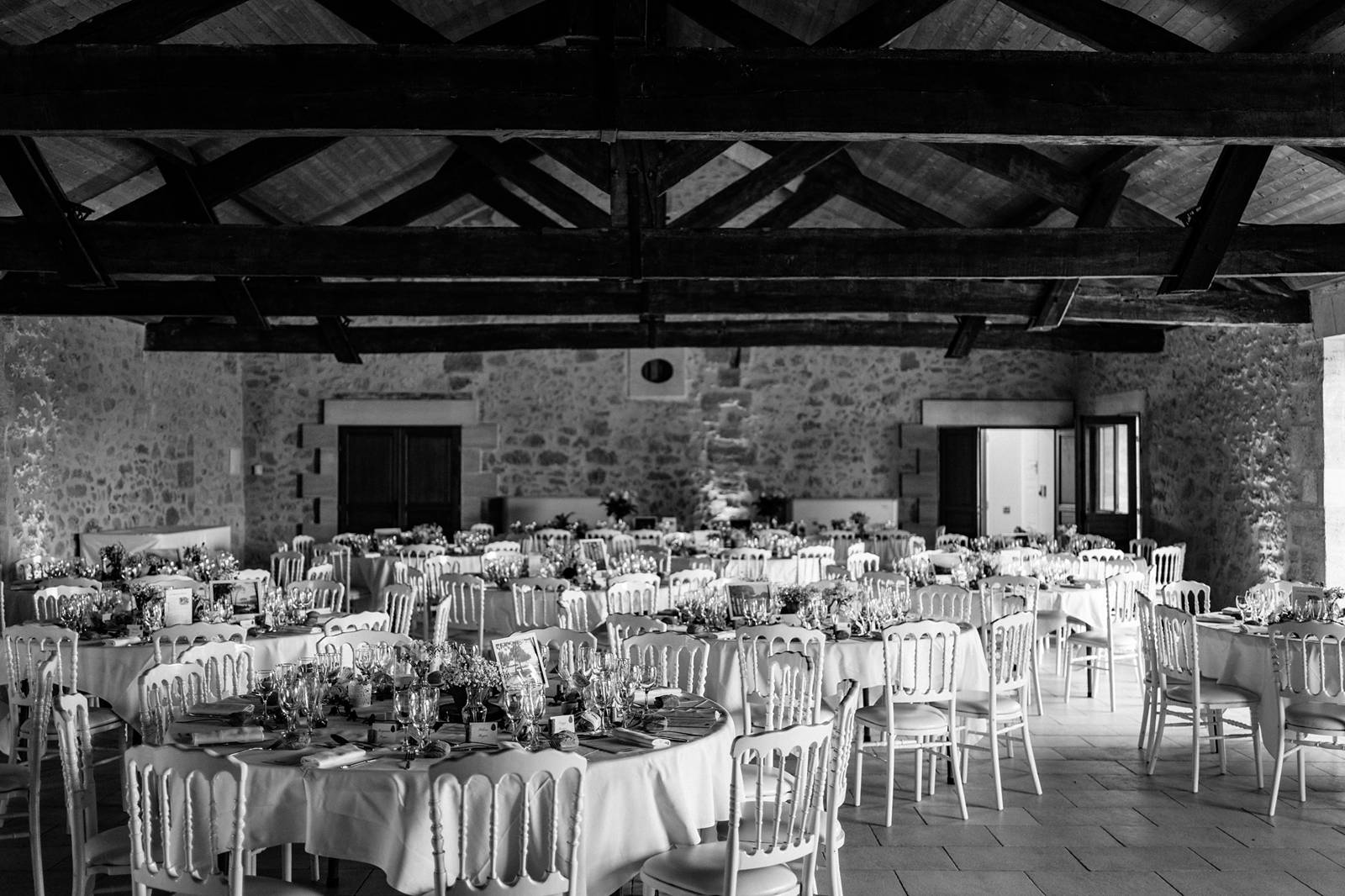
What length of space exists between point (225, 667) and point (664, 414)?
10390 millimetres

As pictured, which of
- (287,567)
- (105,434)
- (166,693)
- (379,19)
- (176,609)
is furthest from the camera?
(105,434)

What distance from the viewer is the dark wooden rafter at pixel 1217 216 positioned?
657 cm

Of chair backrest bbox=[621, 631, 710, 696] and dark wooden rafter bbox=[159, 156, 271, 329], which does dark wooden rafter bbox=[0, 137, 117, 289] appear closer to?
dark wooden rafter bbox=[159, 156, 271, 329]

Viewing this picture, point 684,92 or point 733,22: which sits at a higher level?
point 733,22

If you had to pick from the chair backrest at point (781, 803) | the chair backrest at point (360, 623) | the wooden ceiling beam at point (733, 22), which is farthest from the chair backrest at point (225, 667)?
the wooden ceiling beam at point (733, 22)

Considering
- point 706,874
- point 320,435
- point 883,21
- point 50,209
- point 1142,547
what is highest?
point 883,21

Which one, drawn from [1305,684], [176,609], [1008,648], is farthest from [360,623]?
[1305,684]

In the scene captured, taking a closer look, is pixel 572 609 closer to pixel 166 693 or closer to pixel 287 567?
pixel 166 693

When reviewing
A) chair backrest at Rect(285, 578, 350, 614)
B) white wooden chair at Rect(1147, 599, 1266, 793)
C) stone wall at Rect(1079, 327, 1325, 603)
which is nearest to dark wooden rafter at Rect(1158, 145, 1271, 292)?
white wooden chair at Rect(1147, 599, 1266, 793)

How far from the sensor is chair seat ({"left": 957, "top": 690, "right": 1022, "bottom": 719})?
5613mm

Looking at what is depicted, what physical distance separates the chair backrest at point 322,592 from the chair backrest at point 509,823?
4.39 m

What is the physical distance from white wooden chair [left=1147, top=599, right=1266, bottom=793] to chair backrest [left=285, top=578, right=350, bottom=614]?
4.92 metres

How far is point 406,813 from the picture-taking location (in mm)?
3262

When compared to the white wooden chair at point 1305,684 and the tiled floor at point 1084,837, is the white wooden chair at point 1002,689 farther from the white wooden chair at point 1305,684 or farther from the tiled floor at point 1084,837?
the white wooden chair at point 1305,684
